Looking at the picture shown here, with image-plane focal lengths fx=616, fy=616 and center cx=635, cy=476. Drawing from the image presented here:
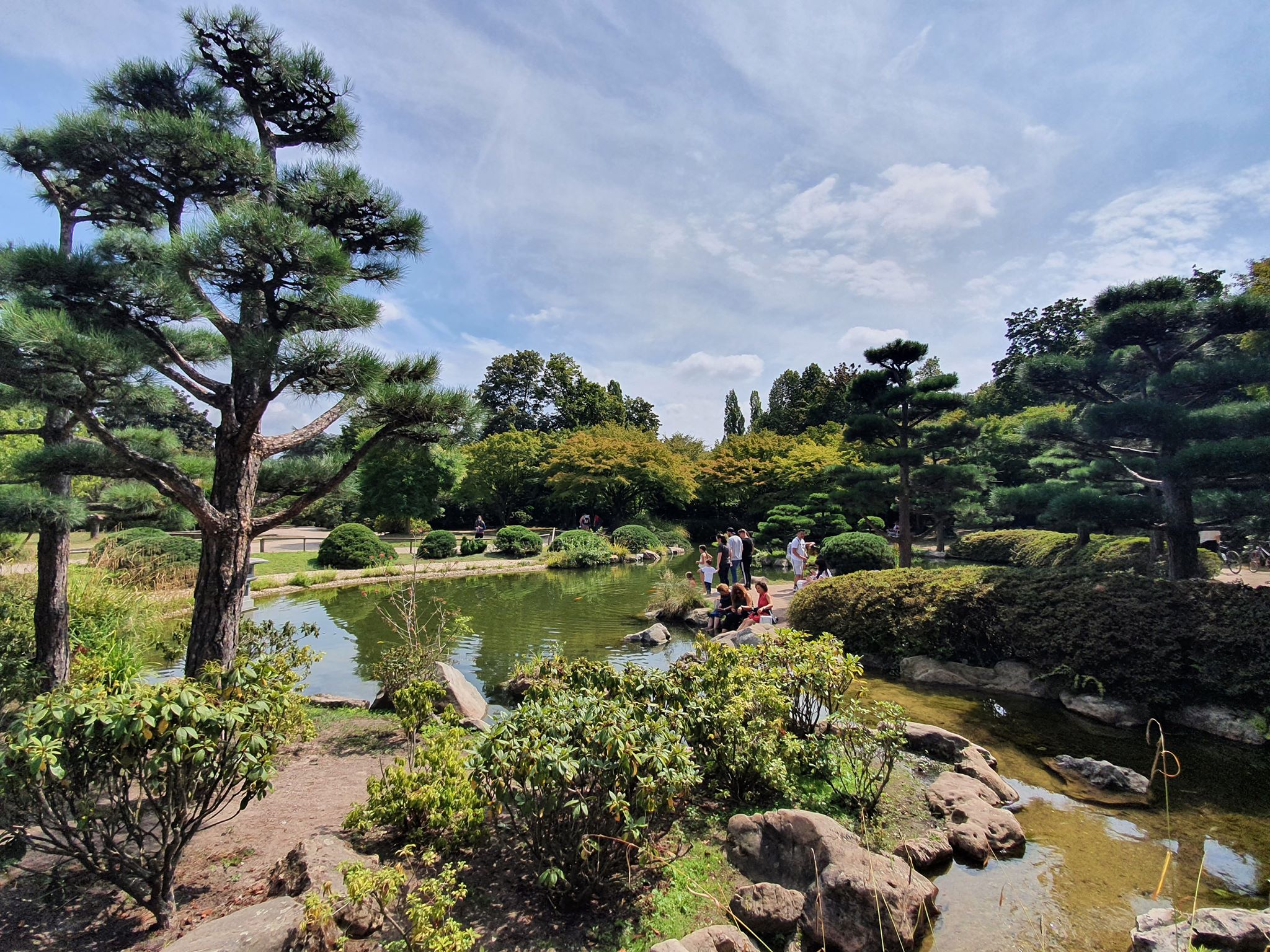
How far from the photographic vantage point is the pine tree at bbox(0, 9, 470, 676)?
418cm

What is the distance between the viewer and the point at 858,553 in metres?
16.2

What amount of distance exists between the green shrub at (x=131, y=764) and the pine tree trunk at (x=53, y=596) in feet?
12.2

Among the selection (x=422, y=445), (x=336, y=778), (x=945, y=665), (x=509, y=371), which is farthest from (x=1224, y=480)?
(x=509, y=371)

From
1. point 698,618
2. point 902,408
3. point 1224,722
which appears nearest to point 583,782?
point 1224,722

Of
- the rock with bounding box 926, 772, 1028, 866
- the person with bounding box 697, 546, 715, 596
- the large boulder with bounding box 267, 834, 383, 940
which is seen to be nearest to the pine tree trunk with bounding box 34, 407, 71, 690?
the large boulder with bounding box 267, 834, 383, 940

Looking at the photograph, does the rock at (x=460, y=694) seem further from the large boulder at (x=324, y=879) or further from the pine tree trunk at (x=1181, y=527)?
the pine tree trunk at (x=1181, y=527)

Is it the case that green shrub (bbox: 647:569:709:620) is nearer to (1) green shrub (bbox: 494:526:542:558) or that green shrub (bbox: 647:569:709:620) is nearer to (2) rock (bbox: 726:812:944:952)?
(2) rock (bbox: 726:812:944:952)

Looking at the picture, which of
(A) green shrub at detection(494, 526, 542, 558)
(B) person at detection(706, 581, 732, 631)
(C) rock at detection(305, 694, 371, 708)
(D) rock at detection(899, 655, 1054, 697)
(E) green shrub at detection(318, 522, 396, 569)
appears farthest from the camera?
(A) green shrub at detection(494, 526, 542, 558)

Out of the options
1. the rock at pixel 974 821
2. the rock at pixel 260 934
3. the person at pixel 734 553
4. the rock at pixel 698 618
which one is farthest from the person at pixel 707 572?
the rock at pixel 260 934

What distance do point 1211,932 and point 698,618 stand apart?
898 cm

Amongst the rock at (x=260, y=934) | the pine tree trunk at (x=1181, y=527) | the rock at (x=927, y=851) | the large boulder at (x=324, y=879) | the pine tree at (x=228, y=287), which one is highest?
the pine tree at (x=228, y=287)

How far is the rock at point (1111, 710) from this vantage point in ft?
20.8

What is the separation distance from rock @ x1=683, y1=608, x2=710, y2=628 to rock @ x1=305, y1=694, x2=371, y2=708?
20.6 feet

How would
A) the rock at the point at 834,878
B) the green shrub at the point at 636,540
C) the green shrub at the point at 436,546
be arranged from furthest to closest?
1. the green shrub at the point at 636,540
2. the green shrub at the point at 436,546
3. the rock at the point at 834,878
